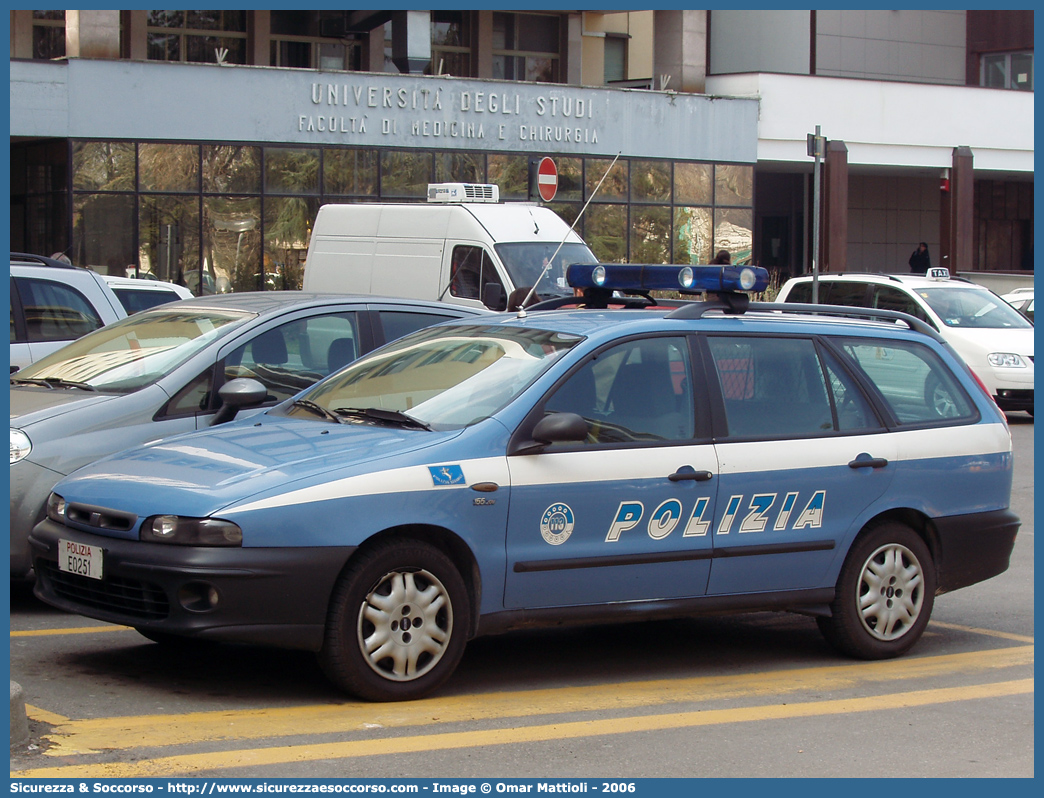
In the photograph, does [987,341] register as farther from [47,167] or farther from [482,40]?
[482,40]

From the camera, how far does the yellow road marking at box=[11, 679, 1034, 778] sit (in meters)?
4.61

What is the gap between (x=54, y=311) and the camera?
33.1 ft

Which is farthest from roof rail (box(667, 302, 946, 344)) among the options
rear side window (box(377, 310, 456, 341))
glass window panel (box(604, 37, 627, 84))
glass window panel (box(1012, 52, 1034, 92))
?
glass window panel (box(1012, 52, 1034, 92))

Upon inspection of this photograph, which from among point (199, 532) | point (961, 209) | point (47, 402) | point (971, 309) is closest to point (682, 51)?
point (961, 209)

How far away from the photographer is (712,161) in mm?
34125

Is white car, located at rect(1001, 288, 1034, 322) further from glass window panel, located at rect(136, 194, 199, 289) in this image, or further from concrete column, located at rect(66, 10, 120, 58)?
concrete column, located at rect(66, 10, 120, 58)

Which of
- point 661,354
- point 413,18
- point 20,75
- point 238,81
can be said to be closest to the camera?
point 661,354

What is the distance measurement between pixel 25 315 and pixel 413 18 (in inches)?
896

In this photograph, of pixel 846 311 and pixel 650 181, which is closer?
pixel 846 311

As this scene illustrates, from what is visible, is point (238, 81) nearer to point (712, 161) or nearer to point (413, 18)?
point (413, 18)

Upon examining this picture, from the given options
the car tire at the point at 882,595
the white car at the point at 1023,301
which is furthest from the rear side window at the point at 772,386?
the white car at the point at 1023,301

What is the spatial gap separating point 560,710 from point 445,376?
155cm

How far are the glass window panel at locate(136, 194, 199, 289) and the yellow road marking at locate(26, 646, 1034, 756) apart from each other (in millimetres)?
22847
